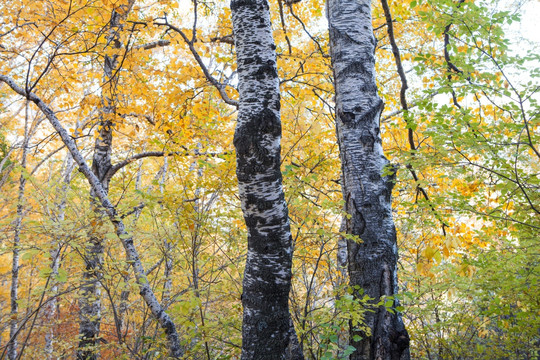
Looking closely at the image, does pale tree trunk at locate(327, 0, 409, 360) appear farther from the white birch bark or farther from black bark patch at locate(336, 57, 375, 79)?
the white birch bark

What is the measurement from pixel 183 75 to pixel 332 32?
2.33m

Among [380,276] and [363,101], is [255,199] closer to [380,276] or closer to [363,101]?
[380,276]

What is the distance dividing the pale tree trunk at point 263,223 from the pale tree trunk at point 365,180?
55 cm

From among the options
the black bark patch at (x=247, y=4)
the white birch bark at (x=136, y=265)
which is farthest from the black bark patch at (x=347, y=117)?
the white birch bark at (x=136, y=265)

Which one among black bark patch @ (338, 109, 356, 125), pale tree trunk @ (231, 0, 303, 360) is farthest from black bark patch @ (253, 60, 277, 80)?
black bark patch @ (338, 109, 356, 125)

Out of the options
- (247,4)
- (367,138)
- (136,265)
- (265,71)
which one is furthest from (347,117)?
(136,265)

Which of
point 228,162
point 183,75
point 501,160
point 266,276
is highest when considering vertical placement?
point 183,75

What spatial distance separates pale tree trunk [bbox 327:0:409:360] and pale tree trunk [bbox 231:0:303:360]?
55cm

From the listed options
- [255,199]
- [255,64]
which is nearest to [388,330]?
[255,199]

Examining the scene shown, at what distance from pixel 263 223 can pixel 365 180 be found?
90 cm

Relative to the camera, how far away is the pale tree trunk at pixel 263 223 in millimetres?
1884

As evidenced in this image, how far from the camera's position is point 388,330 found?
84.6 inches

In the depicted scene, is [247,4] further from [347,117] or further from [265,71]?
[347,117]

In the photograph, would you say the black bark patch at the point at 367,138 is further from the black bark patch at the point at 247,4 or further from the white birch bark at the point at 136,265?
the white birch bark at the point at 136,265
